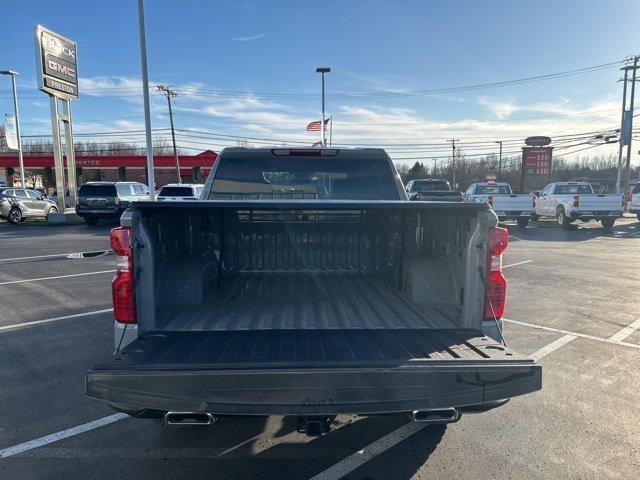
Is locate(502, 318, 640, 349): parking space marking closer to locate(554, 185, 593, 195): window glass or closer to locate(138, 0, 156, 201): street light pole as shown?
locate(138, 0, 156, 201): street light pole

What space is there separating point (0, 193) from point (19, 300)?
1946 centimetres

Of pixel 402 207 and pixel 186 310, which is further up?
pixel 402 207

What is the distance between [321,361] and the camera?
7.79 feet

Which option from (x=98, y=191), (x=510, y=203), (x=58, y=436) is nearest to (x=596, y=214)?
(x=510, y=203)

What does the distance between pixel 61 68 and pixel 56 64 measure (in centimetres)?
38

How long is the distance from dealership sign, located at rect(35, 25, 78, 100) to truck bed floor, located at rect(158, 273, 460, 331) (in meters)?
23.1

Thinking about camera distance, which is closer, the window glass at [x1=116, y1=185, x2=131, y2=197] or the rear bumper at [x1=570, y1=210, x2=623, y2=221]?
the rear bumper at [x1=570, y1=210, x2=623, y2=221]

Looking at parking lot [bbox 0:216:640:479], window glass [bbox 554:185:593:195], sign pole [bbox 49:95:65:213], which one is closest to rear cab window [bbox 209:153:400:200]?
parking lot [bbox 0:216:640:479]

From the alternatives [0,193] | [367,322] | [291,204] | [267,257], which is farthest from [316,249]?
[0,193]

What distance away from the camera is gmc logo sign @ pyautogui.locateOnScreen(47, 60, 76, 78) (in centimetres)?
2198

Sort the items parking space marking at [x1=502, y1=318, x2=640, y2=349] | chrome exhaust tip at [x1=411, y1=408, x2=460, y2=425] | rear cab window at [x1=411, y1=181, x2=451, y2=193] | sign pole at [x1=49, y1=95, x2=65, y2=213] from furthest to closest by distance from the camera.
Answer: sign pole at [x1=49, y1=95, x2=65, y2=213], rear cab window at [x1=411, y1=181, x2=451, y2=193], parking space marking at [x1=502, y1=318, x2=640, y2=349], chrome exhaust tip at [x1=411, y1=408, x2=460, y2=425]

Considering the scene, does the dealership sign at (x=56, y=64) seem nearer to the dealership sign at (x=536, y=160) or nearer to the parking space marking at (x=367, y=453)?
the parking space marking at (x=367, y=453)

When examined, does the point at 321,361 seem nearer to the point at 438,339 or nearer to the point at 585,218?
the point at 438,339

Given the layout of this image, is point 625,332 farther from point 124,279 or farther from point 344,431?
point 124,279
